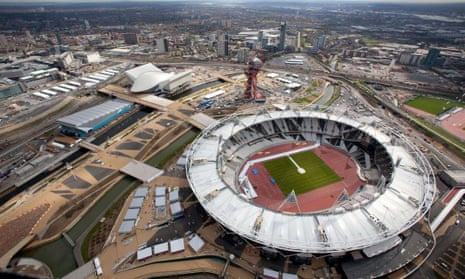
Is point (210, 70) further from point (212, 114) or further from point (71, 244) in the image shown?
point (71, 244)

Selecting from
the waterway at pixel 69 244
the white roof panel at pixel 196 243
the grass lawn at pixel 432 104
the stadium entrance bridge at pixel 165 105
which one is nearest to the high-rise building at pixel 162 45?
the stadium entrance bridge at pixel 165 105

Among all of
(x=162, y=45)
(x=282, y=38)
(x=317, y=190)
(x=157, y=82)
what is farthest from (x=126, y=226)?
(x=282, y=38)

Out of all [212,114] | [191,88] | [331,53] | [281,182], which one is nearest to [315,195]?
[281,182]

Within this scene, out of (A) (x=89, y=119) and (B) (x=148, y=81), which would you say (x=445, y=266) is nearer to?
(A) (x=89, y=119)

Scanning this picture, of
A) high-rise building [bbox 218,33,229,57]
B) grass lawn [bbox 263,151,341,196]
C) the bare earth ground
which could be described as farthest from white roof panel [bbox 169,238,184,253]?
high-rise building [bbox 218,33,229,57]

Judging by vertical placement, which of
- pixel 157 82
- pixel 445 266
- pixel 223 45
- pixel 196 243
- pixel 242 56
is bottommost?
pixel 445 266

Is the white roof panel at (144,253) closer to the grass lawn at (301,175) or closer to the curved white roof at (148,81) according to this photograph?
the grass lawn at (301,175)
